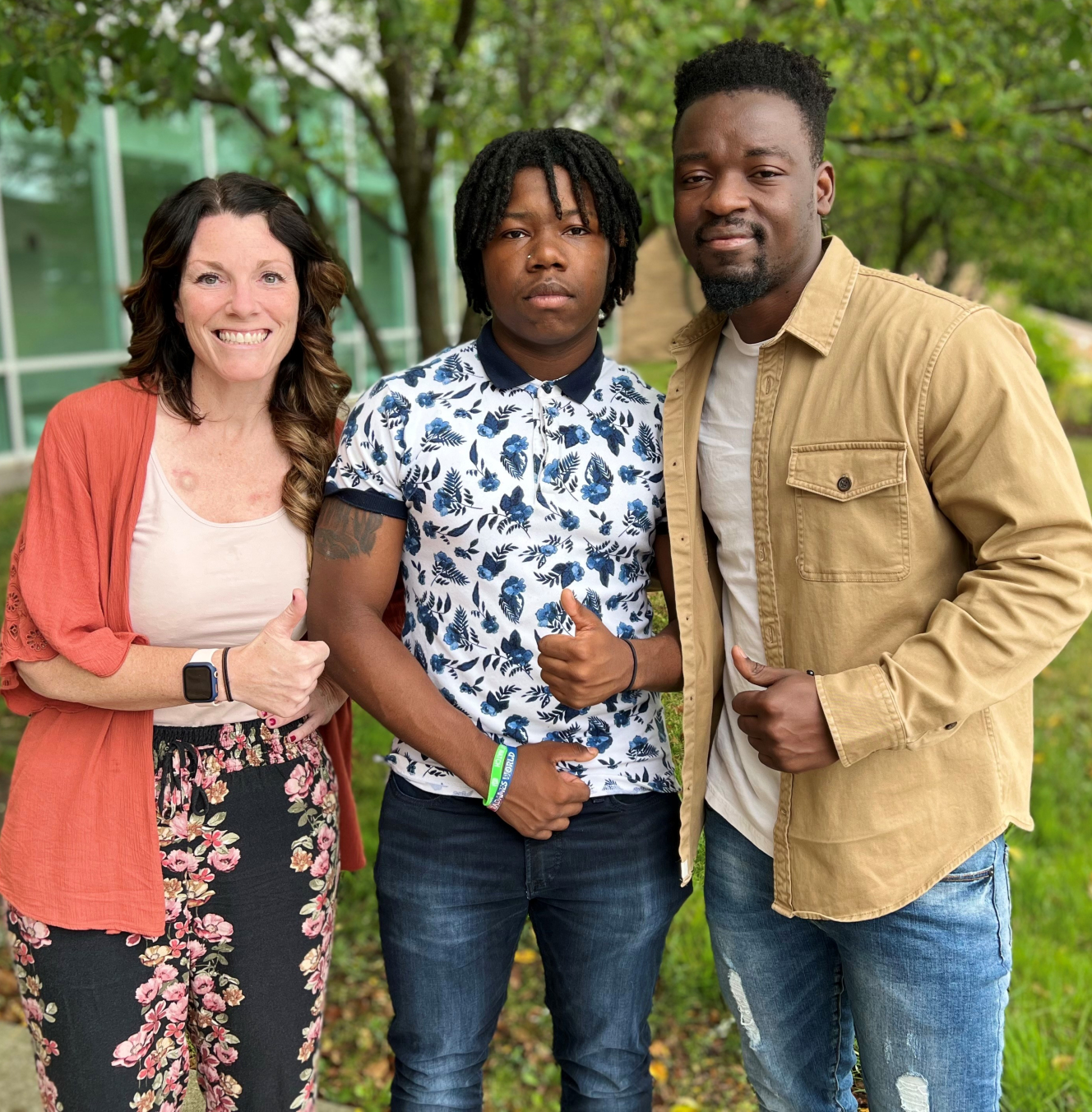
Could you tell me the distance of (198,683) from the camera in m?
1.95

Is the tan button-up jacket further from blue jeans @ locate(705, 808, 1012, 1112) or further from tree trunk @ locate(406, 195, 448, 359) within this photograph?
tree trunk @ locate(406, 195, 448, 359)

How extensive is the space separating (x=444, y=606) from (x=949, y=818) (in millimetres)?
973

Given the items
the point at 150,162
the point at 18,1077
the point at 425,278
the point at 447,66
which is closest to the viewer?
the point at 18,1077

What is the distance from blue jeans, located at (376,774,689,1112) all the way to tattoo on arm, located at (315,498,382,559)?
1.60 ft

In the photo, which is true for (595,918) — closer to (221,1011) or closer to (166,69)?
(221,1011)

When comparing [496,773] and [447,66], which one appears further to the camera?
[447,66]

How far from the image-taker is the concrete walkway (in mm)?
3013

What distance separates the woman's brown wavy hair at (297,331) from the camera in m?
2.12

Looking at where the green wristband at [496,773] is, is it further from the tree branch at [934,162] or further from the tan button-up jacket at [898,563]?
the tree branch at [934,162]

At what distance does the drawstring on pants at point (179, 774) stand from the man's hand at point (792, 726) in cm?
102

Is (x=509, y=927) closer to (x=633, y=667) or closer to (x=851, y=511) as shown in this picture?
(x=633, y=667)

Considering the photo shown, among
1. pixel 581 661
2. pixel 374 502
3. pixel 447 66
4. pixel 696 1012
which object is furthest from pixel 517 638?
pixel 447 66

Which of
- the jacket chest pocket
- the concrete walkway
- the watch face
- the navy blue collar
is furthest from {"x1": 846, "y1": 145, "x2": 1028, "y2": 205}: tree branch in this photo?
the concrete walkway

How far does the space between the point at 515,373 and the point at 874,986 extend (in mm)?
1291
